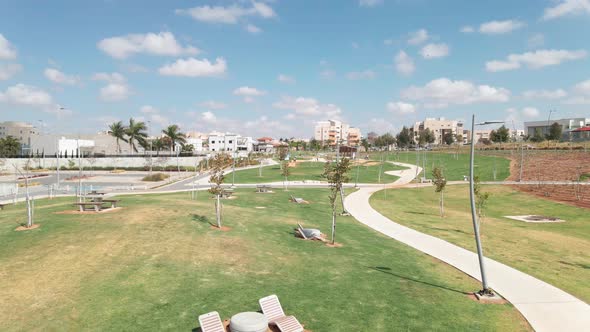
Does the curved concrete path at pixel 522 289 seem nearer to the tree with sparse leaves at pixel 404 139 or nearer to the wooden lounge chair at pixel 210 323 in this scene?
the wooden lounge chair at pixel 210 323

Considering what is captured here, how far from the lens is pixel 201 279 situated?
12.8m

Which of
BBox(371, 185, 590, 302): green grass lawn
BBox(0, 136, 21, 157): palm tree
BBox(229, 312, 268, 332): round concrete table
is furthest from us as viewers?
BBox(0, 136, 21, 157): palm tree

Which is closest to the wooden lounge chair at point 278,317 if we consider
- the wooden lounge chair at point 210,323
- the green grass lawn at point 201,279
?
the green grass lawn at point 201,279

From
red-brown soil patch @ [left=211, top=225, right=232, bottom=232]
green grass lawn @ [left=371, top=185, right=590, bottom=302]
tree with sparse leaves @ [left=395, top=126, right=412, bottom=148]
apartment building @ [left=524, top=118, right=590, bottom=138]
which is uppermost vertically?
apartment building @ [left=524, top=118, right=590, bottom=138]

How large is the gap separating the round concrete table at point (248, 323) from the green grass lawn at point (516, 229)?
38.8 feet

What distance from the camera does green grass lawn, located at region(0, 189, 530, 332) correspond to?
10.3m

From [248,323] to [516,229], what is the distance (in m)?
24.5

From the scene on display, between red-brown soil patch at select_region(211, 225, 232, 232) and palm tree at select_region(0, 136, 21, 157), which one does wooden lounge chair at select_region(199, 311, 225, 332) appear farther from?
palm tree at select_region(0, 136, 21, 157)

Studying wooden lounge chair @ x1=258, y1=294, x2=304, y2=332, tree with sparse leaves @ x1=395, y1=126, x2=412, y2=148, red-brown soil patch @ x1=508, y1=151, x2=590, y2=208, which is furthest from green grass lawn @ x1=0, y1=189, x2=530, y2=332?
tree with sparse leaves @ x1=395, y1=126, x2=412, y2=148

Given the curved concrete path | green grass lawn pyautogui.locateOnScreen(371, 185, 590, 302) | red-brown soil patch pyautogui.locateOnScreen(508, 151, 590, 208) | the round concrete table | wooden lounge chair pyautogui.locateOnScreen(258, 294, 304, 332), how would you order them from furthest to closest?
red-brown soil patch pyautogui.locateOnScreen(508, 151, 590, 208) → green grass lawn pyautogui.locateOnScreen(371, 185, 590, 302) → the curved concrete path → wooden lounge chair pyautogui.locateOnScreen(258, 294, 304, 332) → the round concrete table

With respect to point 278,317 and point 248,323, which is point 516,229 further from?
point 248,323

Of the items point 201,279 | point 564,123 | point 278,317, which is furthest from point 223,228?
point 564,123

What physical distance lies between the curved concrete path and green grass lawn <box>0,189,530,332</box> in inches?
30.3

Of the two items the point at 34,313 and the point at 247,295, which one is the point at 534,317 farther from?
the point at 34,313
